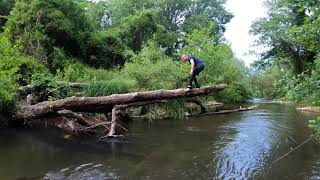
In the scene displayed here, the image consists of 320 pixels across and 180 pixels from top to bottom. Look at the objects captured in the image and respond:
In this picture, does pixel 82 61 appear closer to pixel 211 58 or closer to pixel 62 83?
pixel 62 83

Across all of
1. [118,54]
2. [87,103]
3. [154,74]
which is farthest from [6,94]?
[118,54]

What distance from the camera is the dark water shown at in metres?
6.92

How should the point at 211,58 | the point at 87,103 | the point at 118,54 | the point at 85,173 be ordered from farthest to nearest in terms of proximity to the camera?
the point at 118,54
the point at 211,58
the point at 87,103
the point at 85,173

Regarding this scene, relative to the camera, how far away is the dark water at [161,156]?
692 cm

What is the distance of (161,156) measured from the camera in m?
8.45

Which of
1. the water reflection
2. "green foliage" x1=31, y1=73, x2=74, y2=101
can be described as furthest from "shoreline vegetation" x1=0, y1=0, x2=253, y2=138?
the water reflection

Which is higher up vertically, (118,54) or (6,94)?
(118,54)

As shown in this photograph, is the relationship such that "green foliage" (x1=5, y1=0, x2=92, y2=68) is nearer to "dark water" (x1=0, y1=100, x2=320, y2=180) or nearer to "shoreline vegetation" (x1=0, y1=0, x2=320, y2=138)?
"shoreline vegetation" (x1=0, y1=0, x2=320, y2=138)

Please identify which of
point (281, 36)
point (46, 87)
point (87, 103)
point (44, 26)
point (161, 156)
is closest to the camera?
point (161, 156)

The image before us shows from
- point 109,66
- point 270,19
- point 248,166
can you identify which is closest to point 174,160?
point 248,166

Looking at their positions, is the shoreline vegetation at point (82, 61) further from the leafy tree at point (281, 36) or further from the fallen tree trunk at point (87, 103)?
the leafy tree at point (281, 36)

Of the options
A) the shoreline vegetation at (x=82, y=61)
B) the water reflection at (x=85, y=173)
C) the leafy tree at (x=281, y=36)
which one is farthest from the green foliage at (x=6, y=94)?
the leafy tree at (x=281, y=36)

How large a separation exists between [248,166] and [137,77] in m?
9.32

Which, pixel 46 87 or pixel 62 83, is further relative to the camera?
pixel 62 83
